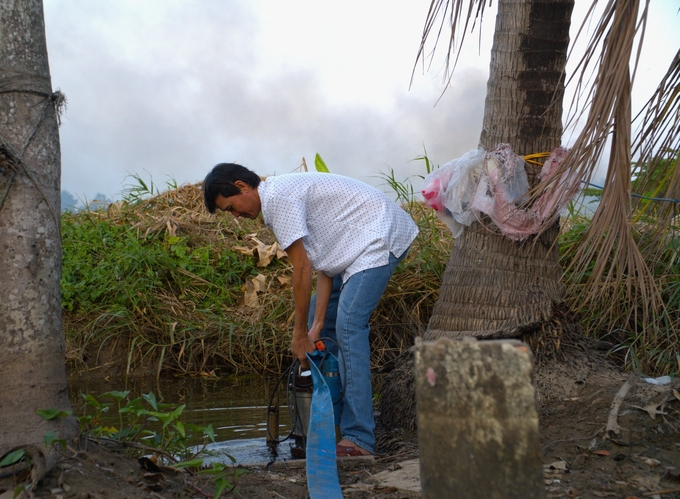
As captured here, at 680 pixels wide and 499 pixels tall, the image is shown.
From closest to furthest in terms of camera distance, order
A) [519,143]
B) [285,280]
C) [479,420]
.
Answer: [479,420]
[519,143]
[285,280]

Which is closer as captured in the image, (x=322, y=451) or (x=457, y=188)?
(x=322, y=451)

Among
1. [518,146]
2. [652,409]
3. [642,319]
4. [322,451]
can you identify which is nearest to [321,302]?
[322,451]

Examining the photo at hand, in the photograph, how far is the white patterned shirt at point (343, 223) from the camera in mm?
3707

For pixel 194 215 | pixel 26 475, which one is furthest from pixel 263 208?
pixel 194 215

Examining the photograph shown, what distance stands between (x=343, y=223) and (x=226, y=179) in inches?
27.5

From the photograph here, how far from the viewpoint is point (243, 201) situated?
3688 mm

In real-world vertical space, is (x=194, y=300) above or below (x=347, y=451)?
above

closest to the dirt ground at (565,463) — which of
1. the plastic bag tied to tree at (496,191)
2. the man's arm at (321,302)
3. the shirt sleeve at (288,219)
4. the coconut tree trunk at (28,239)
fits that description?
the coconut tree trunk at (28,239)

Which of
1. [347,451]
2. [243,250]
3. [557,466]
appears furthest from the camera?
[243,250]

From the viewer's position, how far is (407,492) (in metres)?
2.87

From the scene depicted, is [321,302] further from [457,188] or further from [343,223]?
[457,188]

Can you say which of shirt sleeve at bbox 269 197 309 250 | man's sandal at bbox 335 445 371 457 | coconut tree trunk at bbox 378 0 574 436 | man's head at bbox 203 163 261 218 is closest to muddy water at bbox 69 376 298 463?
man's sandal at bbox 335 445 371 457

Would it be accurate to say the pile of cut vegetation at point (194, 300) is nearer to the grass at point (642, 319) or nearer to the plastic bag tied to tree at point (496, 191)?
the grass at point (642, 319)

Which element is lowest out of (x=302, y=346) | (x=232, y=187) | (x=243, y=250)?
(x=302, y=346)
